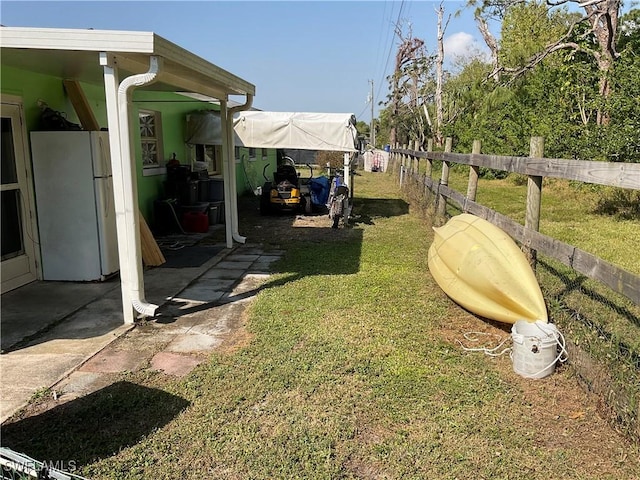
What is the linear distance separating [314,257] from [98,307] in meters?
2.97

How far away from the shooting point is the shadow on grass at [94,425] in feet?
8.25

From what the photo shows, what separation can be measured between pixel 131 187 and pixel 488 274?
9.97 ft

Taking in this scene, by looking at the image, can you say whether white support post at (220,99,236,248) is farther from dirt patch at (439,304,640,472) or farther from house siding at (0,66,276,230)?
dirt patch at (439,304,640,472)

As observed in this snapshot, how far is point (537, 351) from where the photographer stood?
10.5 feet

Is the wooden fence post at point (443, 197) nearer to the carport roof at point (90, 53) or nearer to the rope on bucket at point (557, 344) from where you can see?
the carport roof at point (90, 53)

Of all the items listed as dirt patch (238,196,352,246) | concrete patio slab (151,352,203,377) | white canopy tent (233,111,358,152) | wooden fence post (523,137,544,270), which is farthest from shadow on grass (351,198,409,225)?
concrete patio slab (151,352,203,377)

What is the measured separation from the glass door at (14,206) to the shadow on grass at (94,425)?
289 centimetres

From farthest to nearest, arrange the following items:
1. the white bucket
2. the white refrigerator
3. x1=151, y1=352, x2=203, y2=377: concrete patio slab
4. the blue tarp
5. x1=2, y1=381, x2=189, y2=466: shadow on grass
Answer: the blue tarp, the white refrigerator, x1=151, y1=352, x2=203, y2=377: concrete patio slab, the white bucket, x1=2, y1=381, x2=189, y2=466: shadow on grass

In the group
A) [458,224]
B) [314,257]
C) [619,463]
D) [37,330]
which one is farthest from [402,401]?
[314,257]

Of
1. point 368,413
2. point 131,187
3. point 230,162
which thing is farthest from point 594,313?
point 230,162

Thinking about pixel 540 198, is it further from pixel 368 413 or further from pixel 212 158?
pixel 212 158

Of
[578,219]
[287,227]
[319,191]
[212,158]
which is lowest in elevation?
[287,227]

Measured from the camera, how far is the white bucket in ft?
10.5

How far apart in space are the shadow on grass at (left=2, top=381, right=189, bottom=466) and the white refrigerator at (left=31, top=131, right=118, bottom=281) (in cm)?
284
